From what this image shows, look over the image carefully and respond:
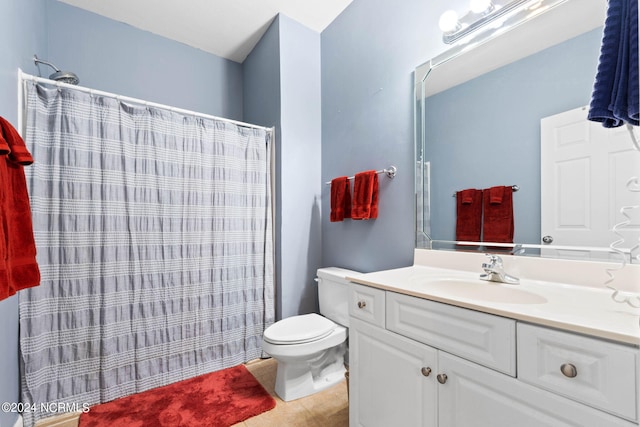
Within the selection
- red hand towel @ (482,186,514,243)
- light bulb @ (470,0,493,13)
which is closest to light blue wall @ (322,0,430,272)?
light bulb @ (470,0,493,13)

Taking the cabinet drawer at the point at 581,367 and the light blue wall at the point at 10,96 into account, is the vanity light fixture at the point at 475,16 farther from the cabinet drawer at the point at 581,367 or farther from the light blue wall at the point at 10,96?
the light blue wall at the point at 10,96

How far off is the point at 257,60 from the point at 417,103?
1679 mm

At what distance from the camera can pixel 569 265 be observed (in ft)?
3.25

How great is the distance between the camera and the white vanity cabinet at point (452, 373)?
610 millimetres

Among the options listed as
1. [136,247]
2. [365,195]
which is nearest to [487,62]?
[365,195]

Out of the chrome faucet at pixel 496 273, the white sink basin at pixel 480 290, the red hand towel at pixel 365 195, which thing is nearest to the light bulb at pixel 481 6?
the red hand towel at pixel 365 195

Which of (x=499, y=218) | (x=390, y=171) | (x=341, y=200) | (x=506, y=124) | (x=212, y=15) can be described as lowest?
(x=499, y=218)

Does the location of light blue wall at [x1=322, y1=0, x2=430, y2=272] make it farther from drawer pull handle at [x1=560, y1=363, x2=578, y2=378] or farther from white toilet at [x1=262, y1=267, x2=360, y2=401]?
drawer pull handle at [x1=560, y1=363, x2=578, y2=378]

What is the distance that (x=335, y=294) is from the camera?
1820 mm

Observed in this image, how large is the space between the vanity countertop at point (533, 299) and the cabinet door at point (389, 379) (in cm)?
20

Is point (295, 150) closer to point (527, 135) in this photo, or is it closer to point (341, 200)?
point (341, 200)

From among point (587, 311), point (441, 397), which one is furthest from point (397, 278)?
point (587, 311)

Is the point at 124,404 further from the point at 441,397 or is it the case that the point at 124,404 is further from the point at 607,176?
the point at 607,176

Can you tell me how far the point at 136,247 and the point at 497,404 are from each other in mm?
1933
